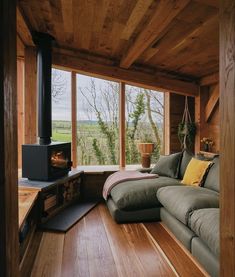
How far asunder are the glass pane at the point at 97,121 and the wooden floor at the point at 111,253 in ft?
6.37

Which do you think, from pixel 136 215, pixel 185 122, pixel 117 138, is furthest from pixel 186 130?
pixel 136 215

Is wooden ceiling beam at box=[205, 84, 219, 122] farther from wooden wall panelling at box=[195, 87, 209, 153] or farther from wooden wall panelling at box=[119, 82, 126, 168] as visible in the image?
wooden wall panelling at box=[119, 82, 126, 168]

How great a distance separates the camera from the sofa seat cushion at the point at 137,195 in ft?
11.9

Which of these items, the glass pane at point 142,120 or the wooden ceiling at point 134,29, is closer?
the wooden ceiling at point 134,29

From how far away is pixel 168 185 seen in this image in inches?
Result: 155

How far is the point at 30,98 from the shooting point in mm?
4574

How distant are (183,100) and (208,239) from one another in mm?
3878

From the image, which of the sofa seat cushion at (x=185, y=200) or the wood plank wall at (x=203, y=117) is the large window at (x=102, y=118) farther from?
the sofa seat cushion at (x=185, y=200)


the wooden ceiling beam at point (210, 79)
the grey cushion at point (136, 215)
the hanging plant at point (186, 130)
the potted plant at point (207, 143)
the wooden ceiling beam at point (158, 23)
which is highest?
the wooden ceiling beam at point (158, 23)

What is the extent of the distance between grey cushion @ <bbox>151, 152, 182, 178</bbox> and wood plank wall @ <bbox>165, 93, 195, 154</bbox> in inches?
41.9

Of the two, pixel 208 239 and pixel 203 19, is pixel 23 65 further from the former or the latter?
pixel 208 239

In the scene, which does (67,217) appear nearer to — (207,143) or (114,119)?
(114,119)

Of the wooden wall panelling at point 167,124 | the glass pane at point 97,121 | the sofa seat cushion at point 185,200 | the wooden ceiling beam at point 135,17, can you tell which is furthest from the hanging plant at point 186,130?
the wooden ceiling beam at point 135,17

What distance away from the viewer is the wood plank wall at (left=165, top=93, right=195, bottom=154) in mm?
5613
